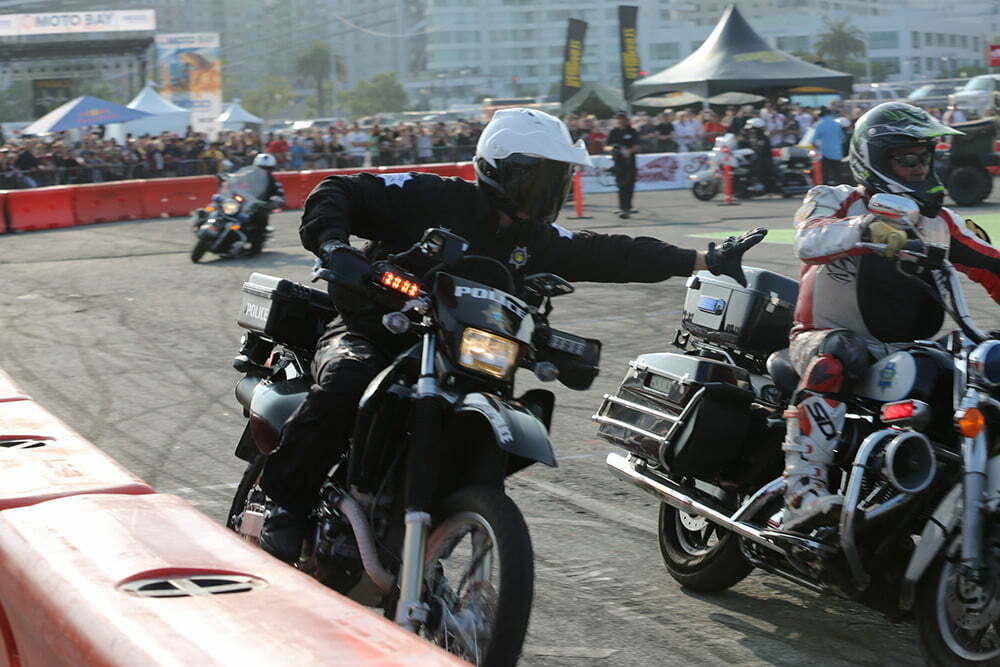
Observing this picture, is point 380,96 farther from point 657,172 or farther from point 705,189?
point 705,189

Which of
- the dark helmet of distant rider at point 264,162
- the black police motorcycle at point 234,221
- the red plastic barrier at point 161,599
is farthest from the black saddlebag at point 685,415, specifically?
the dark helmet of distant rider at point 264,162

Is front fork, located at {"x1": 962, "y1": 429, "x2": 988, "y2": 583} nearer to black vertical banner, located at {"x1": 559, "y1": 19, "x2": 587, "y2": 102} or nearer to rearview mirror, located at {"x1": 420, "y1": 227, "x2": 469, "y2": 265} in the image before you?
rearview mirror, located at {"x1": 420, "y1": 227, "x2": 469, "y2": 265}

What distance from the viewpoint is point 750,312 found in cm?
530

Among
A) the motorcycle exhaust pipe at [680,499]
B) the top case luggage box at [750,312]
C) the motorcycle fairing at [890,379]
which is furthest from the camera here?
the top case luggage box at [750,312]

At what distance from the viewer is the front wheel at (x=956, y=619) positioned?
151 inches

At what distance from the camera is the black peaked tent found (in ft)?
112

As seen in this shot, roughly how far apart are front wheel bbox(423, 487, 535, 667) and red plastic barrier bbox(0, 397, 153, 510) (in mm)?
991

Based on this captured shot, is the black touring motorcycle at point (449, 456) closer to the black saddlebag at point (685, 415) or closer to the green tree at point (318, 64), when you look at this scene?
the black saddlebag at point (685, 415)

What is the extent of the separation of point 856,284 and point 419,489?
1771 mm

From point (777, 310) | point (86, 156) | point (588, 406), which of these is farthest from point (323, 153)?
point (777, 310)

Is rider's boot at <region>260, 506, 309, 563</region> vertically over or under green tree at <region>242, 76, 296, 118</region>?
under

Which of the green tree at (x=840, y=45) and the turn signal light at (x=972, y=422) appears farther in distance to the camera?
the green tree at (x=840, y=45)

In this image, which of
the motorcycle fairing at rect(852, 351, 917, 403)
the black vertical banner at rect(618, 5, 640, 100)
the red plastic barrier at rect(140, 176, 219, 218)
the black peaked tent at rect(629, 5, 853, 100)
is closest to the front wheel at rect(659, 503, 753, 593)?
the motorcycle fairing at rect(852, 351, 917, 403)

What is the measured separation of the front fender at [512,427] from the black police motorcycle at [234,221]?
13971 millimetres
